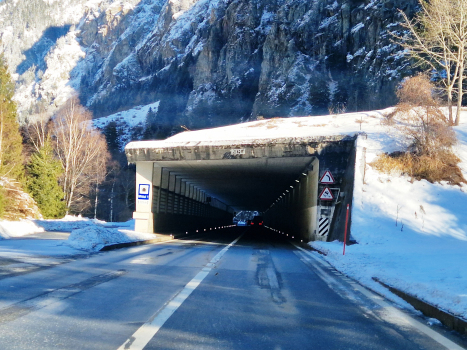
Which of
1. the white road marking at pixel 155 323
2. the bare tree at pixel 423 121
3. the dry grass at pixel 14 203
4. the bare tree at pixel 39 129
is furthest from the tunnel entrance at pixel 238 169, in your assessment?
the bare tree at pixel 39 129

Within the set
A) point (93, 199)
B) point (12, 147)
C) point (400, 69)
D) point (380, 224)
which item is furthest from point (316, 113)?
point (380, 224)

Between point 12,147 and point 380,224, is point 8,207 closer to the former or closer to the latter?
point 12,147

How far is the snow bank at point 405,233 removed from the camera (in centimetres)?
761

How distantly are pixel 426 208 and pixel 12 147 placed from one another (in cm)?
2637

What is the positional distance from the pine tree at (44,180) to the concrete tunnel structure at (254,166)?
9.13 meters

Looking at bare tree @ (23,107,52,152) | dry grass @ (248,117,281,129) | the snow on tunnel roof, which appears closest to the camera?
the snow on tunnel roof

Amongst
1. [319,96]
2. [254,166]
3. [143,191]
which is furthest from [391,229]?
[319,96]

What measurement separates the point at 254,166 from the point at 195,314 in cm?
1989

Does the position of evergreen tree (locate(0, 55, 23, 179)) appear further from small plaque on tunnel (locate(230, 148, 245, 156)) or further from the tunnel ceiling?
small plaque on tunnel (locate(230, 148, 245, 156))

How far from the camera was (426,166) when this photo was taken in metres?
18.7

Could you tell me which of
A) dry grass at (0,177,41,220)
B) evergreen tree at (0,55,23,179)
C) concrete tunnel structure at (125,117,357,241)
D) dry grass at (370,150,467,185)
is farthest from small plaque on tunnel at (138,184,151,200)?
dry grass at (370,150,467,185)

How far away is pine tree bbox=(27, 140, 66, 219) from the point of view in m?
30.7

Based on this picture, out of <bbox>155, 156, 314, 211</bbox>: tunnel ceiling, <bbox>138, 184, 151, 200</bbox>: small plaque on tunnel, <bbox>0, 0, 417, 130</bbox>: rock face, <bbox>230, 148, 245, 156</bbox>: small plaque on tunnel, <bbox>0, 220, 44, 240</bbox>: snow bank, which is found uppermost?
<bbox>0, 0, 417, 130</bbox>: rock face

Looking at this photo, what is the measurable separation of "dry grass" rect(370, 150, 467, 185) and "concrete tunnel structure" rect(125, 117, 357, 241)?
1.63m
